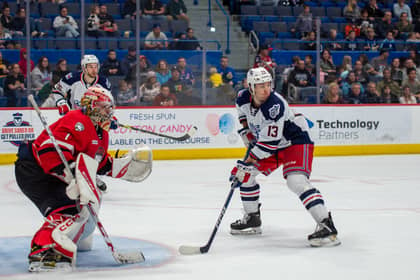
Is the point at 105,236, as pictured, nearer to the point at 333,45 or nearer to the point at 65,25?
the point at 65,25

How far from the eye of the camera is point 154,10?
34.7 ft

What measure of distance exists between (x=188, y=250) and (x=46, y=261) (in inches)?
34.0

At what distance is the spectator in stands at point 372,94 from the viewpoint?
1053 centimetres

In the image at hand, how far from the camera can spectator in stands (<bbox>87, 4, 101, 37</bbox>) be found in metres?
9.61

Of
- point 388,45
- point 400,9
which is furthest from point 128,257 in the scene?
point 400,9

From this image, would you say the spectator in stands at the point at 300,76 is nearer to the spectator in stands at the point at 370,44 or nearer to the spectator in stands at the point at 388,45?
the spectator in stands at the point at 370,44

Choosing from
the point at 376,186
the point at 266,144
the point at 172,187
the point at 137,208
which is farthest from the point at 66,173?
the point at 376,186

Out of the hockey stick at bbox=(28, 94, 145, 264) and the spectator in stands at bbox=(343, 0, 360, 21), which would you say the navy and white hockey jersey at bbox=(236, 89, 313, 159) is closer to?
the hockey stick at bbox=(28, 94, 145, 264)

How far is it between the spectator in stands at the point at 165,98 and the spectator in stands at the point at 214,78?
549 mm

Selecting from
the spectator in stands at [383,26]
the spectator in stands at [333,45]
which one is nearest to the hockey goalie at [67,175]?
the spectator in stands at [333,45]

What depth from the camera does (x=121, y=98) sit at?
30.7 ft

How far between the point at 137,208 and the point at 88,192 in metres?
2.42

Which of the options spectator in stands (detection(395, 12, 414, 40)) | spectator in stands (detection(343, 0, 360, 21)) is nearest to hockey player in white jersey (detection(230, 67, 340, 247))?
spectator in stands (detection(395, 12, 414, 40))

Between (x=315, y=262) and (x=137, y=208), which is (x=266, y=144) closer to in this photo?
(x=315, y=262)
